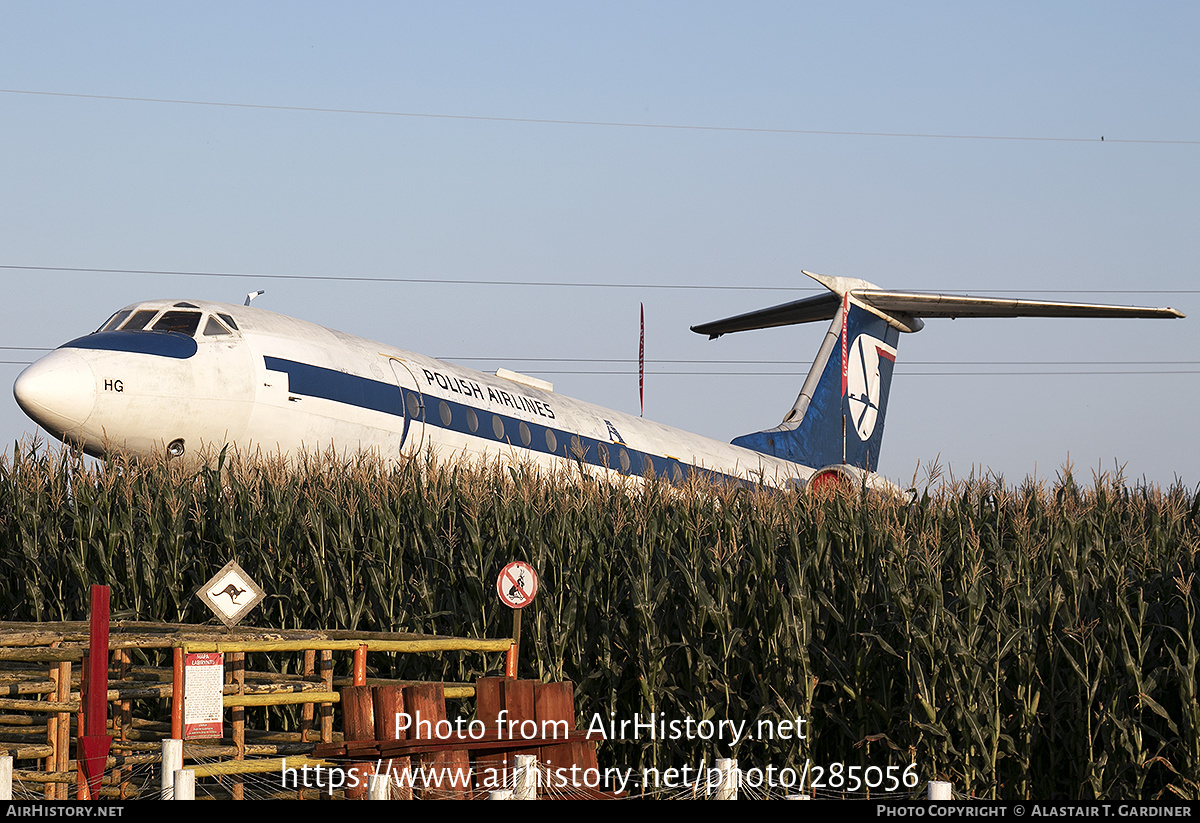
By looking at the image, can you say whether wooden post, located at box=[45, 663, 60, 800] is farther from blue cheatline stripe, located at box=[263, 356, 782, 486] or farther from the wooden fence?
blue cheatline stripe, located at box=[263, 356, 782, 486]

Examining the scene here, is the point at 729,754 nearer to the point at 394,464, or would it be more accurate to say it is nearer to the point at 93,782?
the point at 93,782

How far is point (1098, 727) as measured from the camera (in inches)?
479

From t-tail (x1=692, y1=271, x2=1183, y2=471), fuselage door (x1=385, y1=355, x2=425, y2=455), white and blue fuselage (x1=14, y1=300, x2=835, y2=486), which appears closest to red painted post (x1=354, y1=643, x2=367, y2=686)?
white and blue fuselage (x1=14, y1=300, x2=835, y2=486)

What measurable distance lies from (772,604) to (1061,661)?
3.07 m

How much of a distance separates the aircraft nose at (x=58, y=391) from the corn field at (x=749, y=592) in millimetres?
838

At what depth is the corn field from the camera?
40.7 feet

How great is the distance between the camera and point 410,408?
890 inches

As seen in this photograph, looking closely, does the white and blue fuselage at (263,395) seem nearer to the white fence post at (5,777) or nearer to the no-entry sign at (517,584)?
the no-entry sign at (517,584)

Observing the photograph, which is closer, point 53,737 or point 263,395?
point 53,737

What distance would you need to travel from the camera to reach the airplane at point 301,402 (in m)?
19.0

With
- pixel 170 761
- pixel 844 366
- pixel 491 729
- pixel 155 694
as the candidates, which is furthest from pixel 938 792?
pixel 844 366

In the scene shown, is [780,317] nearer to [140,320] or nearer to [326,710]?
[140,320]

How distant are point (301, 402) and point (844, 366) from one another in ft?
61.9

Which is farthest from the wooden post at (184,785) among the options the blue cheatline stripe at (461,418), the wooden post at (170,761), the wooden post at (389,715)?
the blue cheatline stripe at (461,418)
